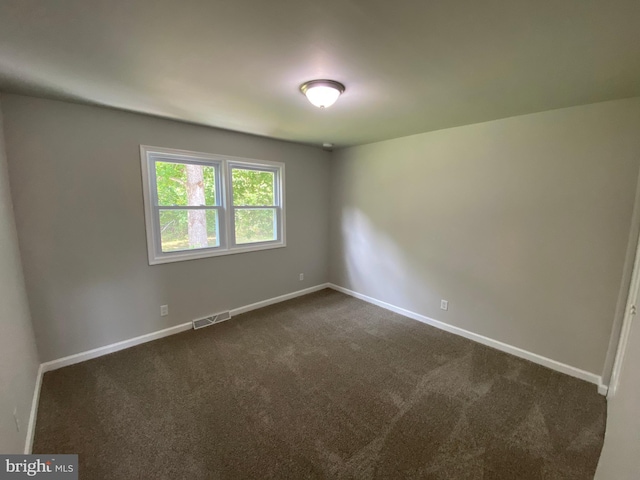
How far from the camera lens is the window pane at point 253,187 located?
3.58 meters

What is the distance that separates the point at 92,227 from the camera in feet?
8.28

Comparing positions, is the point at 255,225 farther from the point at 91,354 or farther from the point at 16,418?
the point at 16,418

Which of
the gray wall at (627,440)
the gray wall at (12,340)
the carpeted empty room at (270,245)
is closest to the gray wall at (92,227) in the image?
the carpeted empty room at (270,245)

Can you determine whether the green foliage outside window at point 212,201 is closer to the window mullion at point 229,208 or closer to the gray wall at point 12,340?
the window mullion at point 229,208

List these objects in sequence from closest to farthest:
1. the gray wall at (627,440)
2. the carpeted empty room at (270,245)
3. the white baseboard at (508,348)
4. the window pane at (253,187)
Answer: the gray wall at (627,440) < the carpeted empty room at (270,245) < the white baseboard at (508,348) < the window pane at (253,187)

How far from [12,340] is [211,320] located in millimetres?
1826

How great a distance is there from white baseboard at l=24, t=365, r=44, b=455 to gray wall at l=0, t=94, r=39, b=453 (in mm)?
54

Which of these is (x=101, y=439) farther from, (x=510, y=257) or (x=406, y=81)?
(x=510, y=257)

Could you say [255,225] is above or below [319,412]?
above

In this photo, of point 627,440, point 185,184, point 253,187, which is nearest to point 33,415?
point 185,184

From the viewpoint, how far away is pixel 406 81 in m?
1.83

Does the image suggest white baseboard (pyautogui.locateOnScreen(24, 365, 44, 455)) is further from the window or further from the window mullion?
the window mullion

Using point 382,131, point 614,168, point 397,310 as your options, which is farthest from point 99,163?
point 614,168

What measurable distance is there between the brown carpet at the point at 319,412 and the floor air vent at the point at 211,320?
0.86 feet
